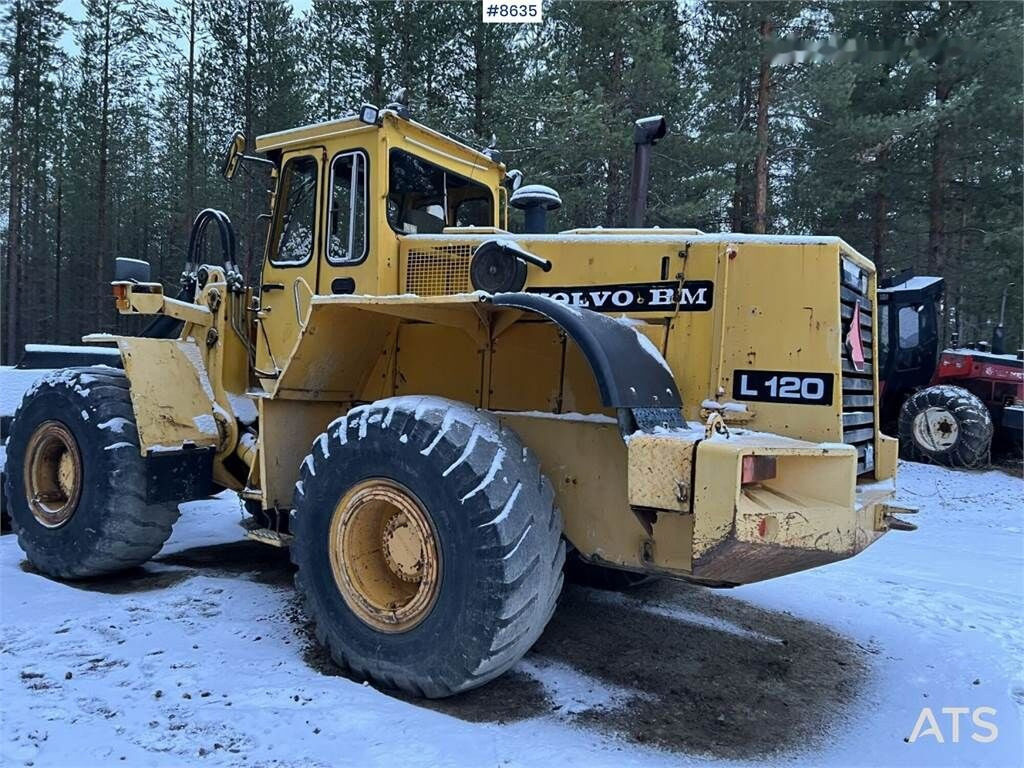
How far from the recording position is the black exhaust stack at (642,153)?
4473 millimetres

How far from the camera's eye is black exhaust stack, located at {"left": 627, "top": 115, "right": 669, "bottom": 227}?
14.7ft

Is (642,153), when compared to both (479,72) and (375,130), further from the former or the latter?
(479,72)

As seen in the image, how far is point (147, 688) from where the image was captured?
3.47 m

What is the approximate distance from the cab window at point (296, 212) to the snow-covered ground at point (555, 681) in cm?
215

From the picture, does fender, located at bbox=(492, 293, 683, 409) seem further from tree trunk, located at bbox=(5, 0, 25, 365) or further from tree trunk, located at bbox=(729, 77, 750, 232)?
tree trunk, located at bbox=(5, 0, 25, 365)

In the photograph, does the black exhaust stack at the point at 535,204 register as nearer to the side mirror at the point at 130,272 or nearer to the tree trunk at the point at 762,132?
the side mirror at the point at 130,272

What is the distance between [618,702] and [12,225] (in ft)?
96.4

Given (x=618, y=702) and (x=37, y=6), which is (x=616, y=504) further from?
(x=37, y=6)

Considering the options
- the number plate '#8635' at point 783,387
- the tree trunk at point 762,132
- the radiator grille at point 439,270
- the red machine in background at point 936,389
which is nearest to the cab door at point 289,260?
the radiator grille at point 439,270

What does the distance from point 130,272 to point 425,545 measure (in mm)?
3135

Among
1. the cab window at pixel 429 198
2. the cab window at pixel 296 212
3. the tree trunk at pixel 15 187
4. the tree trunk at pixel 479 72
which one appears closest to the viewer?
the cab window at pixel 429 198

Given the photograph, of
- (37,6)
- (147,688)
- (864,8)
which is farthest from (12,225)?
(147,688)

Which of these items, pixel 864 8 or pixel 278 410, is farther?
pixel 864 8

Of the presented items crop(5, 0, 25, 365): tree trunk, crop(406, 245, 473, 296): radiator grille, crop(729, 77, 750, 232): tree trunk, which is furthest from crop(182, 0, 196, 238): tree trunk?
crop(406, 245, 473, 296): radiator grille
